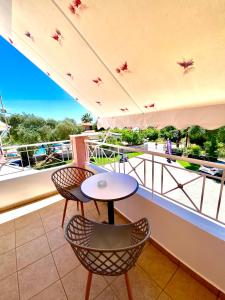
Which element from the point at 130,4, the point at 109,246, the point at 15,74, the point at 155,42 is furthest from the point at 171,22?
the point at 15,74

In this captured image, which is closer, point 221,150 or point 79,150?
point 79,150

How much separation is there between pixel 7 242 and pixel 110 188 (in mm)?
1721

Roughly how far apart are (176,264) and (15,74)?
23931 millimetres

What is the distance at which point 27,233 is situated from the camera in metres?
2.15

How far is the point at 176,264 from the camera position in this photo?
5.31 feet

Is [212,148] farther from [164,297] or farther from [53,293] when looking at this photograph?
[53,293]

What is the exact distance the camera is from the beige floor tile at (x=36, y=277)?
1.41 metres

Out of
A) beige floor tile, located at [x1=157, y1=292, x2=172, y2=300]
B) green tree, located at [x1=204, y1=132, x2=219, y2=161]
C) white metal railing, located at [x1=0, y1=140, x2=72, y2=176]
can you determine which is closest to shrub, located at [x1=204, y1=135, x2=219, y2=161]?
green tree, located at [x1=204, y1=132, x2=219, y2=161]

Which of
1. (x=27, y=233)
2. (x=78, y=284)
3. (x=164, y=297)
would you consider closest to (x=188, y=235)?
(x=164, y=297)

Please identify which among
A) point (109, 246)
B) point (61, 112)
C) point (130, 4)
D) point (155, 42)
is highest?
point (61, 112)

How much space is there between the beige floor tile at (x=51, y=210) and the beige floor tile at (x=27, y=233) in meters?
0.28

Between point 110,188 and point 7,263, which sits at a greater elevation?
point 110,188

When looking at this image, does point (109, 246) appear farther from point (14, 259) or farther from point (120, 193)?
point (14, 259)

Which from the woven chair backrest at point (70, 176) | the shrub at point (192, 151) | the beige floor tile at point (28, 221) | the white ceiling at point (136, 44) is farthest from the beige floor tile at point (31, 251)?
the shrub at point (192, 151)
